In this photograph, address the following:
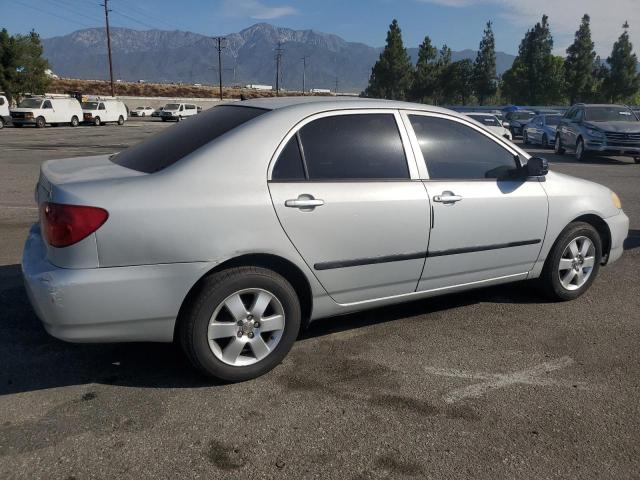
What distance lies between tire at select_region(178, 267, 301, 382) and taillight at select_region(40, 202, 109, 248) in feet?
2.11

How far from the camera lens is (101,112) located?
38.8 meters

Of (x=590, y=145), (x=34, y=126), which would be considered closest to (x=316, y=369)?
(x=590, y=145)

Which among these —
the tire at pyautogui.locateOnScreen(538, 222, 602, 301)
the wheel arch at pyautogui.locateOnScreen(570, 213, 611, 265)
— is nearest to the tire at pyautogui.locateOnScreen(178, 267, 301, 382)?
the tire at pyautogui.locateOnScreen(538, 222, 602, 301)

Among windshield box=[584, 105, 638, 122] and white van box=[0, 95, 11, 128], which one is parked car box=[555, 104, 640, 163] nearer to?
windshield box=[584, 105, 638, 122]

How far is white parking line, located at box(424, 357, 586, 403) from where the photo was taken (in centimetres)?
333

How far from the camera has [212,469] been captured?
2633 millimetres

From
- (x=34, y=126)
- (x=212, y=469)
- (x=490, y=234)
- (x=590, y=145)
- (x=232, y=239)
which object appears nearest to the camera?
(x=212, y=469)

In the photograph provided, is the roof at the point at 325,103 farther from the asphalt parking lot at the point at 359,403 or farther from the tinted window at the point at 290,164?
the asphalt parking lot at the point at 359,403

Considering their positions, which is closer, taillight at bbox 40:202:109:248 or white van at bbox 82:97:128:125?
taillight at bbox 40:202:109:248

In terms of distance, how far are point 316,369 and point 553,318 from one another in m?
2.01

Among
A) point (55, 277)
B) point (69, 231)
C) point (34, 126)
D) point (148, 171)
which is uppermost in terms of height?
point (148, 171)

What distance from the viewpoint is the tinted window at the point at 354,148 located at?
11.9 ft

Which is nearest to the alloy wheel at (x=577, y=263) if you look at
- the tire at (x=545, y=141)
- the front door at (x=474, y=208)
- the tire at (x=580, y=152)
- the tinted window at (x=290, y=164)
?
the front door at (x=474, y=208)

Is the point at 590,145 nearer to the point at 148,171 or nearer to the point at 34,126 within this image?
the point at 148,171
